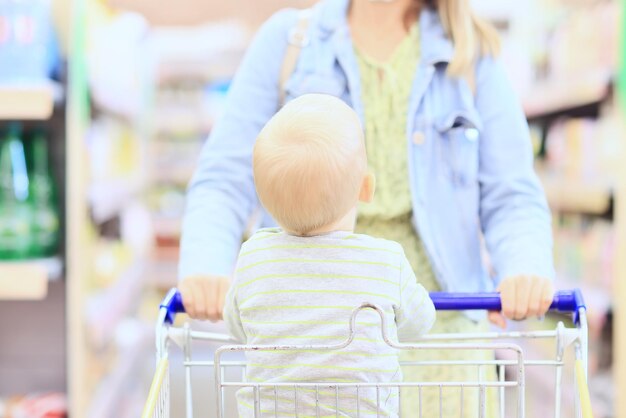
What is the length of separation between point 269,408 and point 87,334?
6.38 ft

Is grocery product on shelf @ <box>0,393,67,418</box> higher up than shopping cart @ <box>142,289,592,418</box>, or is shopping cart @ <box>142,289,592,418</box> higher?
shopping cart @ <box>142,289,592,418</box>

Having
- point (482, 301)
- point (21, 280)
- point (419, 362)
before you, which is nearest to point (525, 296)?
point (482, 301)

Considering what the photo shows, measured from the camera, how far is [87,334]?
3.04m

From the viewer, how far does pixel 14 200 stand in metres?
2.90

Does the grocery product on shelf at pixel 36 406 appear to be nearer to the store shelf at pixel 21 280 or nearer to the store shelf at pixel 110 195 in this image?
the store shelf at pixel 21 280

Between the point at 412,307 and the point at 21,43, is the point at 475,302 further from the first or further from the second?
the point at 21,43

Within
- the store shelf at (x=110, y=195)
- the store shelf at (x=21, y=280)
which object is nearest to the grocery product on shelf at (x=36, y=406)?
the store shelf at (x=21, y=280)

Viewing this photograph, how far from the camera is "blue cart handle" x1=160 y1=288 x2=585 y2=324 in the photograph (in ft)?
4.65

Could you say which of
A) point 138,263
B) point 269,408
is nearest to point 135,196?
point 138,263

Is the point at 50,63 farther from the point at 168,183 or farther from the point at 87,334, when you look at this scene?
the point at 168,183

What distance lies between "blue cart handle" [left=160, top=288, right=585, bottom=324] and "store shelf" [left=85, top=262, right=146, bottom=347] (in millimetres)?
1661

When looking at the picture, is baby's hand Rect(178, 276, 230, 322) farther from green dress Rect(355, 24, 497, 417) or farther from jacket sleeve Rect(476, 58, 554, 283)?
jacket sleeve Rect(476, 58, 554, 283)

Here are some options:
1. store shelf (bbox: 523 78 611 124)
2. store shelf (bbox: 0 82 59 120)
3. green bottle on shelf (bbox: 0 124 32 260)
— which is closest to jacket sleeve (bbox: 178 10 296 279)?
store shelf (bbox: 0 82 59 120)

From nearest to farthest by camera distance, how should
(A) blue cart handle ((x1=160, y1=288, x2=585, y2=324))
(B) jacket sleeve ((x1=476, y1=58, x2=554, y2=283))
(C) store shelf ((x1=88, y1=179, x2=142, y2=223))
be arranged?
(A) blue cart handle ((x1=160, y1=288, x2=585, y2=324))
(B) jacket sleeve ((x1=476, y1=58, x2=554, y2=283))
(C) store shelf ((x1=88, y1=179, x2=142, y2=223))
